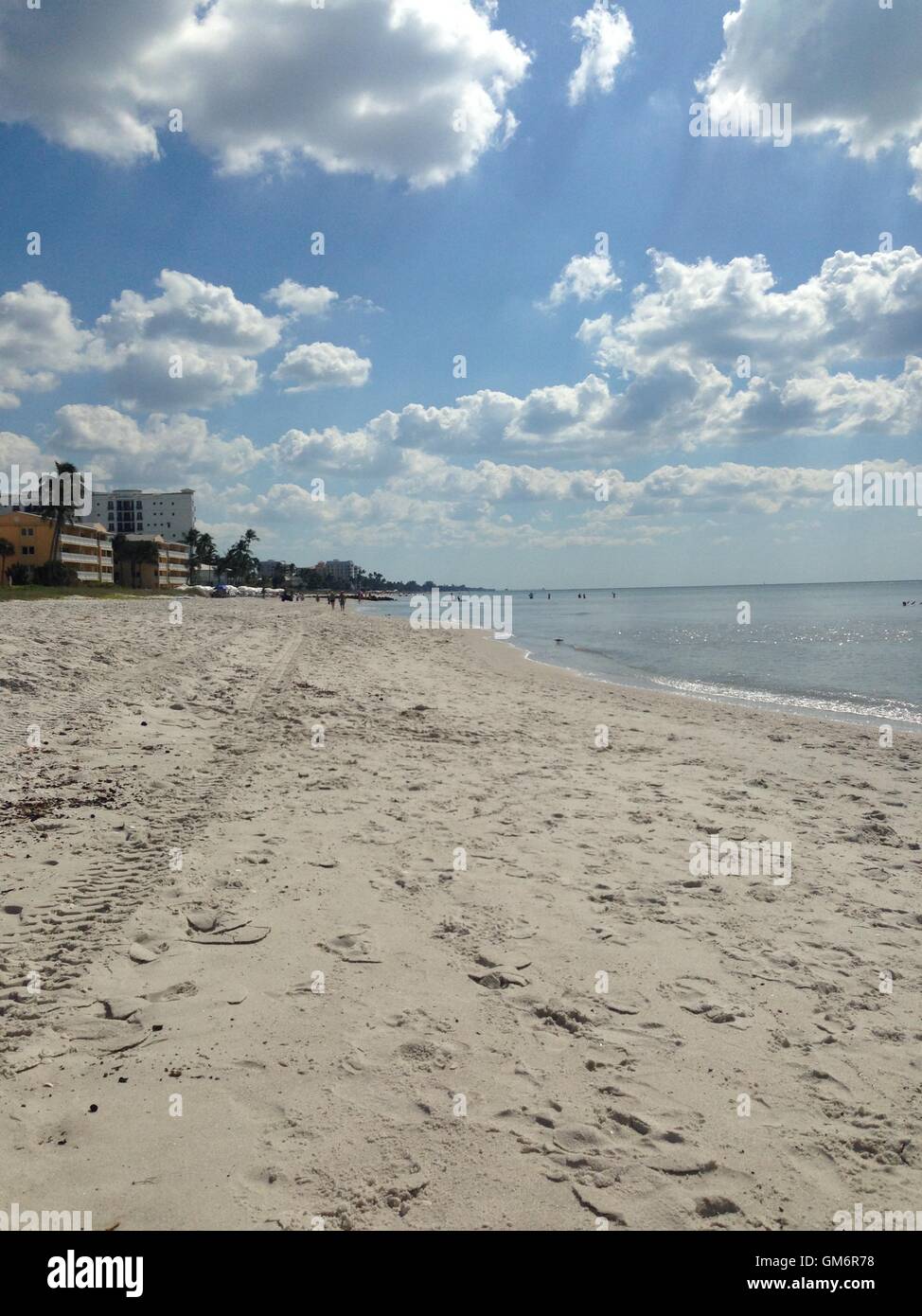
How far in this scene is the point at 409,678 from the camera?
2222 centimetres

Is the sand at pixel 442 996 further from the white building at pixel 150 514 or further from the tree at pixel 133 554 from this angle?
the white building at pixel 150 514

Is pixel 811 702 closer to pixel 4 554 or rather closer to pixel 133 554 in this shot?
pixel 4 554

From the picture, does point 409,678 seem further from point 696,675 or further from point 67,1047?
point 67,1047

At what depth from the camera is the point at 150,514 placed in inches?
7682

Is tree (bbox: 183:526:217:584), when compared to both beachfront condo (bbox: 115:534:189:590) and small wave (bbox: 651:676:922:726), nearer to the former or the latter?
beachfront condo (bbox: 115:534:189:590)

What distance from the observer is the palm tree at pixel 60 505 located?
85.4 metres

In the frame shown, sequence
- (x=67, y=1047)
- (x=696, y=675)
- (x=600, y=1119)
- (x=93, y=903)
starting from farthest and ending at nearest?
(x=696, y=675), (x=93, y=903), (x=67, y=1047), (x=600, y=1119)

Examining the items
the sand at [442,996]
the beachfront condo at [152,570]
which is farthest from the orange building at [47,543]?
the sand at [442,996]

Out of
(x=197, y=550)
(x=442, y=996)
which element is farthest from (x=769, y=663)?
(x=197, y=550)

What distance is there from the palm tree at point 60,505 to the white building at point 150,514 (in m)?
102

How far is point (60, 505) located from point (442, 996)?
93.6 meters

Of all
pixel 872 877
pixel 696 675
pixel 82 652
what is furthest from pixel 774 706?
pixel 82 652
